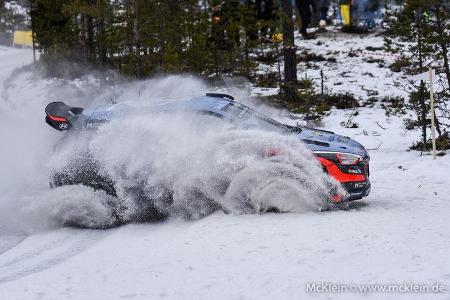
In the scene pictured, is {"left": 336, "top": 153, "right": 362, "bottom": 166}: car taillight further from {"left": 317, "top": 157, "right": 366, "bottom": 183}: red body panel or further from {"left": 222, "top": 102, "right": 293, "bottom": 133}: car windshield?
{"left": 222, "top": 102, "right": 293, "bottom": 133}: car windshield

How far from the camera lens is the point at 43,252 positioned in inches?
252

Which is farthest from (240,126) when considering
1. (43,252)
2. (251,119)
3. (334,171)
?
(43,252)

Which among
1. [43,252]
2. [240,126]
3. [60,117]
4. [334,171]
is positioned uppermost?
[60,117]

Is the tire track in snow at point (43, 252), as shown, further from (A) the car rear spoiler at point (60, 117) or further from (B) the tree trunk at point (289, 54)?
(B) the tree trunk at point (289, 54)

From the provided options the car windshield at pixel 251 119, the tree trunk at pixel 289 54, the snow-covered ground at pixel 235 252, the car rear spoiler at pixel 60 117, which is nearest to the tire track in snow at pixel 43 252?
the snow-covered ground at pixel 235 252

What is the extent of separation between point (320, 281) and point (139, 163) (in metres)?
3.44

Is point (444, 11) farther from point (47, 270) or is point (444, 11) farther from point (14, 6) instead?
point (14, 6)

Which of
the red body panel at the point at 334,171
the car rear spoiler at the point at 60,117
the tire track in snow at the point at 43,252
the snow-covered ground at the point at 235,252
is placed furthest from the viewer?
the car rear spoiler at the point at 60,117

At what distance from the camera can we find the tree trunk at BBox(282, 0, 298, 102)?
16609mm

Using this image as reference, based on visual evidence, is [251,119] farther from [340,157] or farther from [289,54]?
[289,54]

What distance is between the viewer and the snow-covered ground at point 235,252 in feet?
15.7

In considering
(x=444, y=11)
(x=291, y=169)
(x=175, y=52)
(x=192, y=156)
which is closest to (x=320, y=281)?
(x=291, y=169)

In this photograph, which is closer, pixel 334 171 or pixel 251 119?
pixel 334 171

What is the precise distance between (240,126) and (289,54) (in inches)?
395
